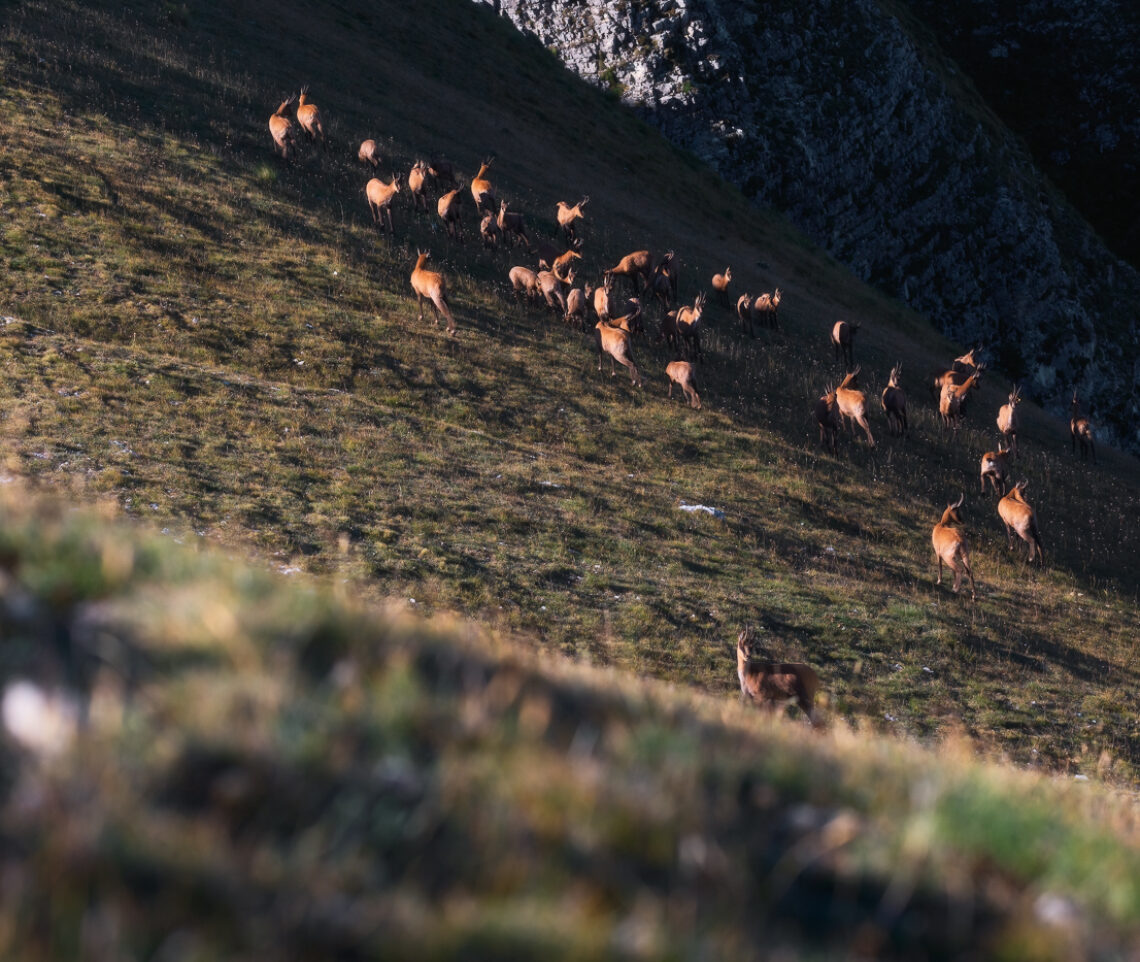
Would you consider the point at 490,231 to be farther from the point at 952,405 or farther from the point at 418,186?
the point at 952,405

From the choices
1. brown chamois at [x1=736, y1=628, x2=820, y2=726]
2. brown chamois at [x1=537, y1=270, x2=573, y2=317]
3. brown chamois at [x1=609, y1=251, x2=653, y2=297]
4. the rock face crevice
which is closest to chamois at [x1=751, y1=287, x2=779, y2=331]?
brown chamois at [x1=609, y1=251, x2=653, y2=297]

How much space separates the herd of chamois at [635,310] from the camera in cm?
2403

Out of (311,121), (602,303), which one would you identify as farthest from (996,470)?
(311,121)

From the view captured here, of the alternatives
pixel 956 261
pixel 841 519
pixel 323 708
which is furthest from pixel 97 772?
pixel 956 261

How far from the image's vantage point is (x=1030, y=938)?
8.79ft

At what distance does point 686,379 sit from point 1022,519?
776 centimetres

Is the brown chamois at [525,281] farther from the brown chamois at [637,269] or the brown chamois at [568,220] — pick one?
the brown chamois at [568,220]

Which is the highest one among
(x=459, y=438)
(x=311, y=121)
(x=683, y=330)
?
(x=311, y=121)

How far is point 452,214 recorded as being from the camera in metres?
29.6

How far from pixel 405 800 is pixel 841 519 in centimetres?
1912

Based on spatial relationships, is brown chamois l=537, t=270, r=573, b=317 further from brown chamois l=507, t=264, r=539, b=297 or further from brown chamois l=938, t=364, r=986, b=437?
brown chamois l=938, t=364, r=986, b=437

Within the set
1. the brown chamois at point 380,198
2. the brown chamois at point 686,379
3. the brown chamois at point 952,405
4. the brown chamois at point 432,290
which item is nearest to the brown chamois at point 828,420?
the brown chamois at point 686,379

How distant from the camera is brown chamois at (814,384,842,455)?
2462 centimetres

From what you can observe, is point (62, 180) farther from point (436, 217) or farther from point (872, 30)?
point (872, 30)
